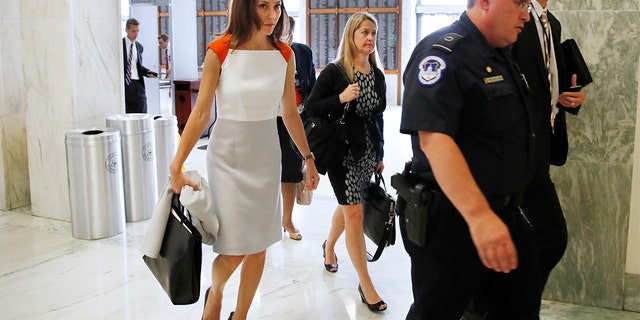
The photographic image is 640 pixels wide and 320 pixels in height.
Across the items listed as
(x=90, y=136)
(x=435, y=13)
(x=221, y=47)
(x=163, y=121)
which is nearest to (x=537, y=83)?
(x=221, y=47)

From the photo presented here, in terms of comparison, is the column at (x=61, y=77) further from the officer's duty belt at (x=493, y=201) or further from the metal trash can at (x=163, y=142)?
the officer's duty belt at (x=493, y=201)

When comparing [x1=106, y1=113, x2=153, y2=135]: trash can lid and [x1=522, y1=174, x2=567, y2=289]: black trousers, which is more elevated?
[x1=106, y1=113, x2=153, y2=135]: trash can lid

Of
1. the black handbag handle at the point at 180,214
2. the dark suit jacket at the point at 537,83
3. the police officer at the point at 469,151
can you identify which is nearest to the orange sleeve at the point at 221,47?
the black handbag handle at the point at 180,214

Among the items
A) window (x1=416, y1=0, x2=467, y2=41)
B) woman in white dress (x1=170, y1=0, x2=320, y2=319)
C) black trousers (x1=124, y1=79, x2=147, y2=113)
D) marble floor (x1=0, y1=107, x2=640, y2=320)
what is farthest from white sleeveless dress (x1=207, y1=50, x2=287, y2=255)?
window (x1=416, y1=0, x2=467, y2=41)

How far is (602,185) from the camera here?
11.6 ft

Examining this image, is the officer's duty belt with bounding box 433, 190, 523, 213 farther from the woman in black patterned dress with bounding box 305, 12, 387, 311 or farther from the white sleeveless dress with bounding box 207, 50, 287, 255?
the woman in black patterned dress with bounding box 305, 12, 387, 311

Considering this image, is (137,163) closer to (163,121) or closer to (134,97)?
(163,121)

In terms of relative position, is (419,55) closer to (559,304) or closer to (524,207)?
(524,207)

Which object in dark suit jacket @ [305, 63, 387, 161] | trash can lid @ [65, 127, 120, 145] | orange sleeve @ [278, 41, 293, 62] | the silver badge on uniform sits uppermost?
orange sleeve @ [278, 41, 293, 62]

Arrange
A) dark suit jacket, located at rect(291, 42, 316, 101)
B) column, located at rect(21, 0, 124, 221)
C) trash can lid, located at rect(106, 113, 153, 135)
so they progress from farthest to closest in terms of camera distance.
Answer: trash can lid, located at rect(106, 113, 153, 135), column, located at rect(21, 0, 124, 221), dark suit jacket, located at rect(291, 42, 316, 101)

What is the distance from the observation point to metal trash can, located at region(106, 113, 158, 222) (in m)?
5.29

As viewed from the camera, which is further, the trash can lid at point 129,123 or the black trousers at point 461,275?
the trash can lid at point 129,123

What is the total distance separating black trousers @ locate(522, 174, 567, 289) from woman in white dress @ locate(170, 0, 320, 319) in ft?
3.51

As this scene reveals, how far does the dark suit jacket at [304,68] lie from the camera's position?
5031 mm
